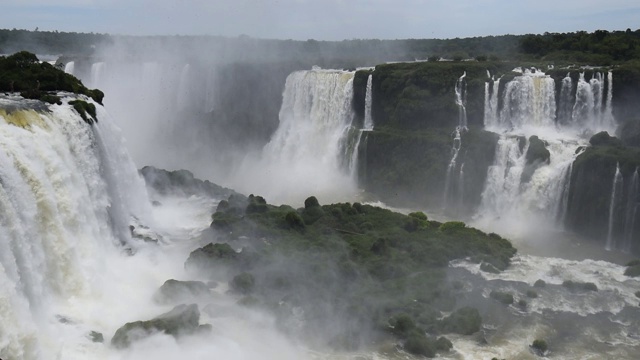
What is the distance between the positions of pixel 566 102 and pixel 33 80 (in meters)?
25.8

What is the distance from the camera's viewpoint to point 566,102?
34.5m

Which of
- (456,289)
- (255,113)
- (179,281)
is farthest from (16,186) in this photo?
(255,113)

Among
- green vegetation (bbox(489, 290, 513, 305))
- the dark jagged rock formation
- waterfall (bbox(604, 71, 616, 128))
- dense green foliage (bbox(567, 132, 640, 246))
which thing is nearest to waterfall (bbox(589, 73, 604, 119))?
waterfall (bbox(604, 71, 616, 128))

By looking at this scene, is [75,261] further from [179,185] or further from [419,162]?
[419,162]

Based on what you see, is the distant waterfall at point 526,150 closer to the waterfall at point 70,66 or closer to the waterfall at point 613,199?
the waterfall at point 613,199

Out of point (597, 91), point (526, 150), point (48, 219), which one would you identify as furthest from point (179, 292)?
point (597, 91)

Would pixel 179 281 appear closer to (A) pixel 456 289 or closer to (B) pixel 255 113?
(A) pixel 456 289

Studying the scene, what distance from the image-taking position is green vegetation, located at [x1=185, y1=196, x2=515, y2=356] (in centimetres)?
1966

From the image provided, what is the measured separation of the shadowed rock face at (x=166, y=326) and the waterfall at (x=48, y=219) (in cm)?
89

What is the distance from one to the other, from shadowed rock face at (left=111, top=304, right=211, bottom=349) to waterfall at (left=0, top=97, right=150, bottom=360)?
2.91 feet

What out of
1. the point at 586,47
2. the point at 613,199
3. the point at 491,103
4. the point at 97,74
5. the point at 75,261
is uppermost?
the point at 586,47

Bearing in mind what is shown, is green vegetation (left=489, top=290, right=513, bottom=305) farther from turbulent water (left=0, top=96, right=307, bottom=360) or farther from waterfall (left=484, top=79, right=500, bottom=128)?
waterfall (left=484, top=79, right=500, bottom=128)

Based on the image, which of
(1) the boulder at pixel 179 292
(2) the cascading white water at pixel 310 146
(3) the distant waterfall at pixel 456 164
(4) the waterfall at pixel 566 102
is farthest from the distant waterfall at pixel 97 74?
(4) the waterfall at pixel 566 102

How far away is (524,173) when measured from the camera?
31.4 meters
